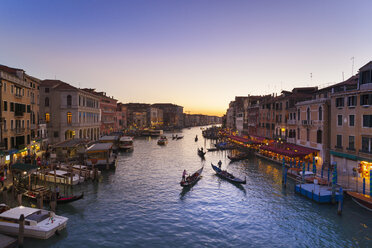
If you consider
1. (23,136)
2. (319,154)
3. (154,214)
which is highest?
(23,136)

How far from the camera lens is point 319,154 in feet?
107

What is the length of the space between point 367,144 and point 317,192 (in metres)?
8.06

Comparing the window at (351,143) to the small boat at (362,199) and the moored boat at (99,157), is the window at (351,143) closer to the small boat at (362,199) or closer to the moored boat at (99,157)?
the small boat at (362,199)

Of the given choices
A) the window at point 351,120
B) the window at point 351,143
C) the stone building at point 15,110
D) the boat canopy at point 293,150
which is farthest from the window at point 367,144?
the stone building at point 15,110

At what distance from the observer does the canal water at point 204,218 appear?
15.3m

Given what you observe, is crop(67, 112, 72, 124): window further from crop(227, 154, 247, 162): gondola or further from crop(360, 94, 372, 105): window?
crop(360, 94, 372, 105): window

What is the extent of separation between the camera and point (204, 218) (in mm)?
18594

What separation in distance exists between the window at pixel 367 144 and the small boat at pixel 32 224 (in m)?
27.5

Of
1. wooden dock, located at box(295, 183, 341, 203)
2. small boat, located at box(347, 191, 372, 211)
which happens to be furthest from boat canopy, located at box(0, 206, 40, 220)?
small boat, located at box(347, 191, 372, 211)

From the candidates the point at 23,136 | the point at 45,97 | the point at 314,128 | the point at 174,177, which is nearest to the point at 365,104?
the point at 314,128

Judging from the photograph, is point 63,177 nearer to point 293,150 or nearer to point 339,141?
point 293,150

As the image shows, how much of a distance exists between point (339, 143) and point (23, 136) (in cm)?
3802

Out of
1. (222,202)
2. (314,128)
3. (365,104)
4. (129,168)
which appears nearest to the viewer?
(222,202)

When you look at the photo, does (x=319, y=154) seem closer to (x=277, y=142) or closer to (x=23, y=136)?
(x=277, y=142)
